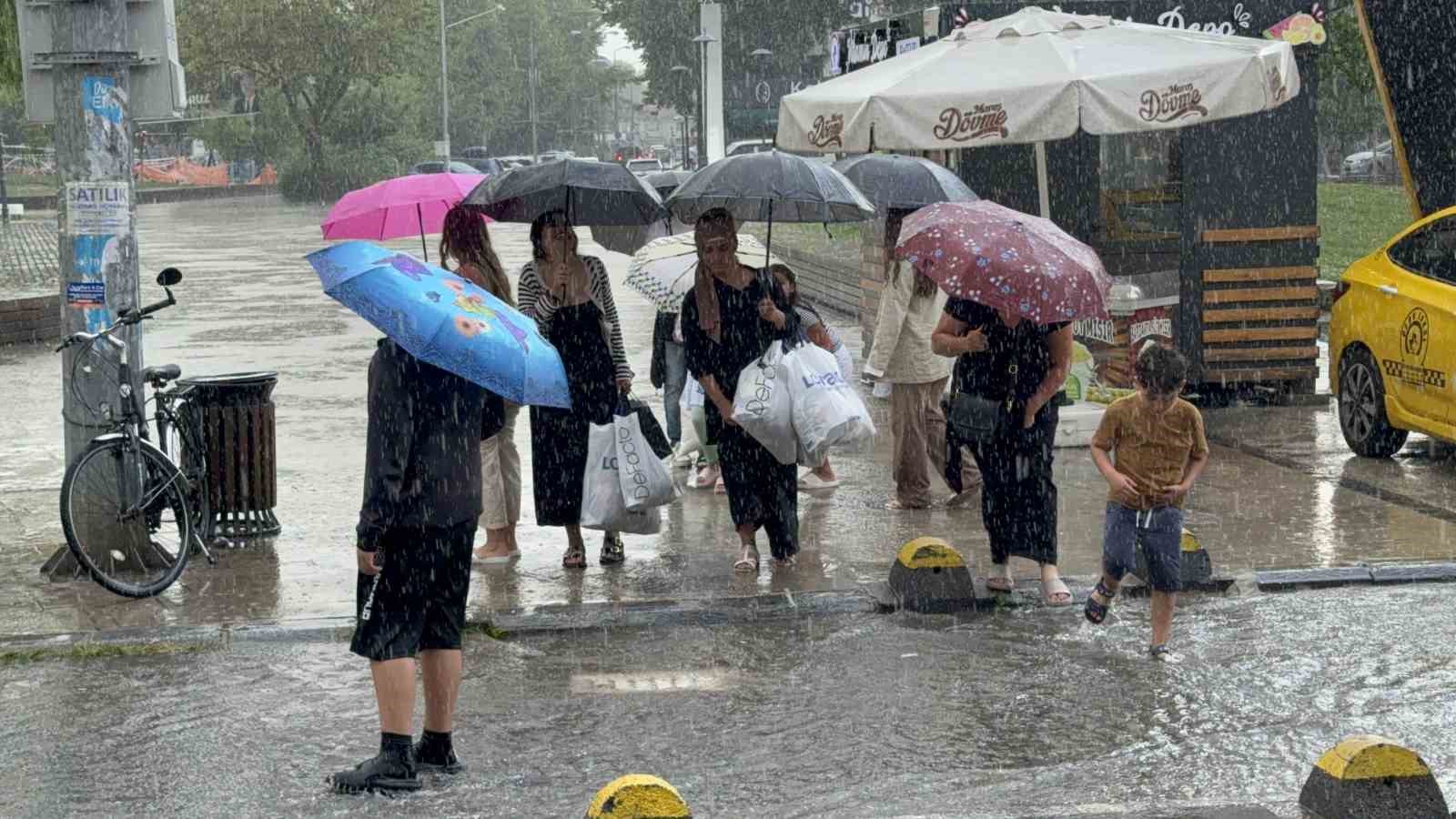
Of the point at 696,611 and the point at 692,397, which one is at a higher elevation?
the point at 692,397

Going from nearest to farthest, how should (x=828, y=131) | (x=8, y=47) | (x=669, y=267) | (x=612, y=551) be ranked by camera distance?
(x=612, y=551) → (x=669, y=267) → (x=828, y=131) → (x=8, y=47)

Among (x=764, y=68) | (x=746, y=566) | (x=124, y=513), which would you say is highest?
(x=764, y=68)

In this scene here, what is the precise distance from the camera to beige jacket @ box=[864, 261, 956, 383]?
1029cm

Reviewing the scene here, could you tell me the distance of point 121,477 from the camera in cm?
854

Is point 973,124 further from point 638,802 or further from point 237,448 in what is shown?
point 638,802

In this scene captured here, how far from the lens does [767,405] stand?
846 centimetres

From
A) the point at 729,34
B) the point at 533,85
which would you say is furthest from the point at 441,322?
the point at 533,85

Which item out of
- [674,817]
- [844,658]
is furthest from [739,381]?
[674,817]

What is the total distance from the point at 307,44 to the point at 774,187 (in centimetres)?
6094

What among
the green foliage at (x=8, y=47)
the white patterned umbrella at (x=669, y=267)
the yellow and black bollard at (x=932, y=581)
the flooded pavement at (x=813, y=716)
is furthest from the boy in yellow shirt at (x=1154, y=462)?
the green foliage at (x=8, y=47)

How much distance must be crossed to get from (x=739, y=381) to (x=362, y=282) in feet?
11.0

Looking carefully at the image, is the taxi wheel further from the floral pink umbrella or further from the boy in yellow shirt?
the boy in yellow shirt

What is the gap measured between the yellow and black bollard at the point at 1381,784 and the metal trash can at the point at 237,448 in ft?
19.5

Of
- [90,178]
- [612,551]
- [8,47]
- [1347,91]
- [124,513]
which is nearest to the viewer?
[124,513]
